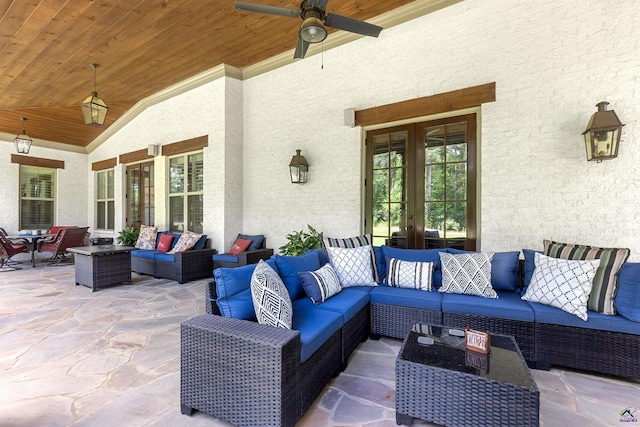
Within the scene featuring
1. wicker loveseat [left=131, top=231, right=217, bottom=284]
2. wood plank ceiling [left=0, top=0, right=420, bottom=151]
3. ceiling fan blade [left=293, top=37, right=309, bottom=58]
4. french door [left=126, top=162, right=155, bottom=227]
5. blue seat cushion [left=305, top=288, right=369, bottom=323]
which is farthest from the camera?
french door [left=126, top=162, right=155, bottom=227]

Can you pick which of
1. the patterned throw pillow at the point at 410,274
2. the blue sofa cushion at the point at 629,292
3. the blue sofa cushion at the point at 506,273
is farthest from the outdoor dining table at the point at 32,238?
the blue sofa cushion at the point at 629,292

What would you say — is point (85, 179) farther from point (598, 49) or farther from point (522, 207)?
point (598, 49)

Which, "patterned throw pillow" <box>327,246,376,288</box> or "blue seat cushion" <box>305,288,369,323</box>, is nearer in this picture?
"blue seat cushion" <box>305,288,369,323</box>

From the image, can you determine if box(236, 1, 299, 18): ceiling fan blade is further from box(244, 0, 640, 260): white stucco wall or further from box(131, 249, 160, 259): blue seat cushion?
box(131, 249, 160, 259): blue seat cushion

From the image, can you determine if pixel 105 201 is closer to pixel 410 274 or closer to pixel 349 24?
pixel 349 24

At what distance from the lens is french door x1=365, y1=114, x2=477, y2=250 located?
156 inches

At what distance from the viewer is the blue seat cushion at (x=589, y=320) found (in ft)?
7.39

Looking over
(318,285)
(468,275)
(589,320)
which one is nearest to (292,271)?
(318,285)

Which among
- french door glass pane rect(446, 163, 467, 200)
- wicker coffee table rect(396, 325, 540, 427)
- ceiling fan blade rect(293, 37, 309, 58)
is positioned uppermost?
ceiling fan blade rect(293, 37, 309, 58)

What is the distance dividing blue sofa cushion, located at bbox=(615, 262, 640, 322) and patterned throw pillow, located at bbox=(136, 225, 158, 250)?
7011 millimetres

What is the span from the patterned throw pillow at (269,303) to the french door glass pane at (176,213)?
5.29 m

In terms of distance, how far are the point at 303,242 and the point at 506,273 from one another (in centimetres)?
291

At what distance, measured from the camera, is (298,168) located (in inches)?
197

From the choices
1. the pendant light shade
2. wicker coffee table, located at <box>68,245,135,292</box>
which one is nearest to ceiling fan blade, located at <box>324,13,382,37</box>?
the pendant light shade
